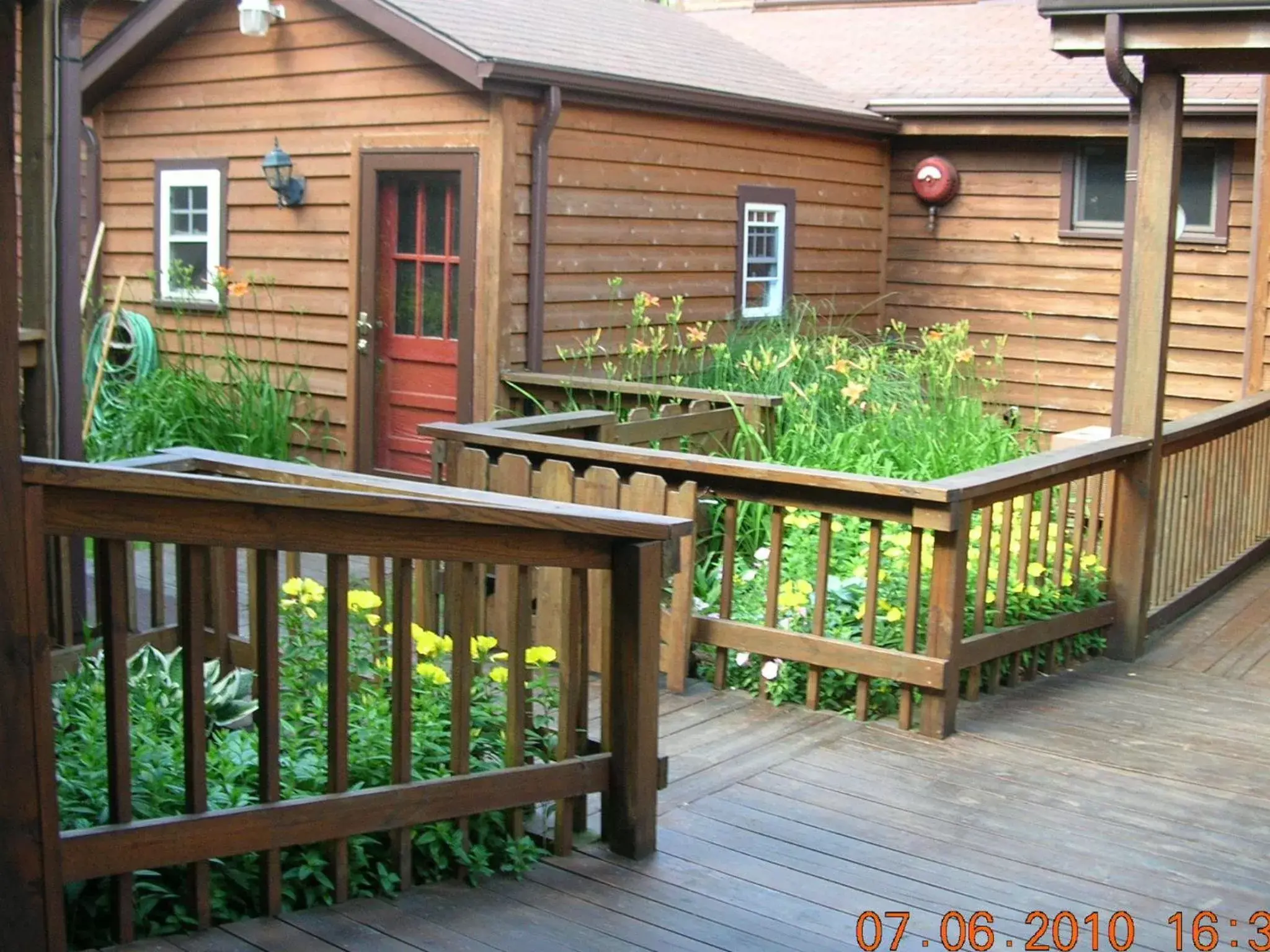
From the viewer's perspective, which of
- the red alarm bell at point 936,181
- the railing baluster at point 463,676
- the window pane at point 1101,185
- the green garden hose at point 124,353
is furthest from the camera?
the red alarm bell at point 936,181

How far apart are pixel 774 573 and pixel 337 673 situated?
8.41 ft

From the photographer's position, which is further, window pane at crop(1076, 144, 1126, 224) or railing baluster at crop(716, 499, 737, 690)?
window pane at crop(1076, 144, 1126, 224)

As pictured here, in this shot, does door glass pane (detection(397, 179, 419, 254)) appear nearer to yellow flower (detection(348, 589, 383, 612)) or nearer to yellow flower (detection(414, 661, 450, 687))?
yellow flower (detection(348, 589, 383, 612))

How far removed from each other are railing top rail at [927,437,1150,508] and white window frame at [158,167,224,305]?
6.10 meters

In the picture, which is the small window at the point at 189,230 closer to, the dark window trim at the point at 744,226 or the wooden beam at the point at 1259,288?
the dark window trim at the point at 744,226

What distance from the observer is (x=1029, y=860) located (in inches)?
160

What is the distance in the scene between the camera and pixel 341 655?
335 centimetres

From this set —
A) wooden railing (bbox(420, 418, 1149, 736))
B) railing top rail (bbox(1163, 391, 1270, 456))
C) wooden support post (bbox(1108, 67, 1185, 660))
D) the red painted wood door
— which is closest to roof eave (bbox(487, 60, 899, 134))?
the red painted wood door

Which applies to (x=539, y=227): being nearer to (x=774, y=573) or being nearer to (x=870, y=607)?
(x=774, y=573)

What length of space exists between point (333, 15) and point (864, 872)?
7.13 meters

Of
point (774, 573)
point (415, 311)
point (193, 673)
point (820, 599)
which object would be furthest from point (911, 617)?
point (415, 311)

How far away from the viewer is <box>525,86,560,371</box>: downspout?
8.67 metres

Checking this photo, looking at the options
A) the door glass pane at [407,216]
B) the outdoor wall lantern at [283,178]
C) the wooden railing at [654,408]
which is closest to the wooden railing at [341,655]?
the wooden railing at [654,408]

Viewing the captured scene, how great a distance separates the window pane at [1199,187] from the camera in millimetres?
10688
